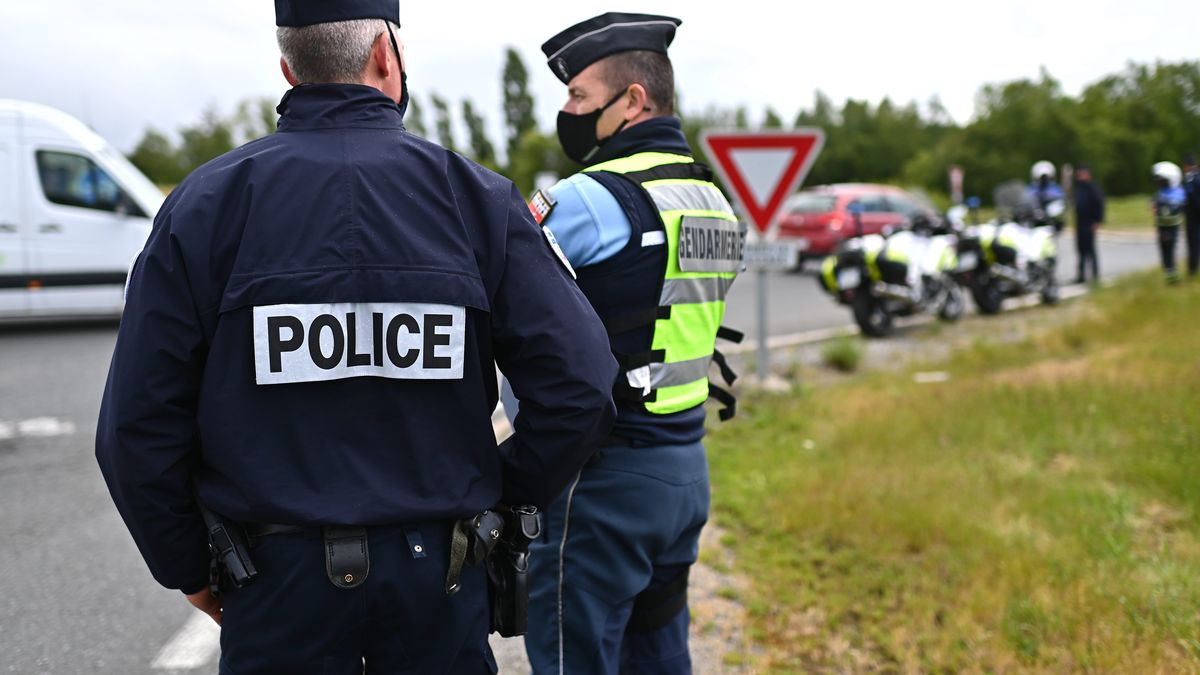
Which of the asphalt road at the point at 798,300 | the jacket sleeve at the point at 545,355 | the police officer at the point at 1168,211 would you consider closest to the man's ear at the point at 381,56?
the jacket sleeve at the point at 545,355

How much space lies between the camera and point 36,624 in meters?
3.73

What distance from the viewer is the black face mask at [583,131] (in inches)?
104

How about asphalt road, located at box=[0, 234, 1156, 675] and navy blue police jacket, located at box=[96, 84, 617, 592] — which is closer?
navy blue police jacket, located at box=[96, 84, 617, 592]

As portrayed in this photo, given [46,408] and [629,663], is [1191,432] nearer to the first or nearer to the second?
[629,663]

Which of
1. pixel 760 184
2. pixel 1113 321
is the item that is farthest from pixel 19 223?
pixel 1113 321

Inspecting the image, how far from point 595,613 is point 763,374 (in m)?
5.48

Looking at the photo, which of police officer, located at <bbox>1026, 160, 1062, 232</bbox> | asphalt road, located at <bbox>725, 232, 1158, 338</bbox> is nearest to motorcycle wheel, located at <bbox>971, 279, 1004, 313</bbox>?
asphalt road, located at <bbox>725, 232, 1158, 338</bbox>

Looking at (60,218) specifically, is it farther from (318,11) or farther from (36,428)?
(318,11)

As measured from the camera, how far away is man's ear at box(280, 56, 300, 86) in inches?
72.5

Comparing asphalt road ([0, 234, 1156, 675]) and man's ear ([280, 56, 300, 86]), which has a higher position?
man's ear ([280, 56, 300, 86])

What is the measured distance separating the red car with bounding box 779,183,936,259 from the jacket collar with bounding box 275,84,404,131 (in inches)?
641

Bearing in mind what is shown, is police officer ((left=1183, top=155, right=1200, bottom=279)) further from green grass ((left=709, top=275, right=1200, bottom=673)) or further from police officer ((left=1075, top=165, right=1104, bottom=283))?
green grass ((left=709, top=275, right=1200, bottom=673))

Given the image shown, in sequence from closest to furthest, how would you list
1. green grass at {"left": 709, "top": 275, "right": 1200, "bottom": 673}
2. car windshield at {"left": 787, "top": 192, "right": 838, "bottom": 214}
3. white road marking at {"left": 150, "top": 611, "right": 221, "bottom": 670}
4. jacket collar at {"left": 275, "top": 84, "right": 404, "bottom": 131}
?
jacket collar at {"left": 275, "top": 84, "right": 404, "bottom": 131} → green grass at {"left": 709, "top": 275, "right": 1200, "bottom": 673} → white road marking at {"left": 150, "top": 611, "right": 221, "bottom": 670} → car windshield at {"left": 787, "top": 192, "right": 838, "bottom": 214}

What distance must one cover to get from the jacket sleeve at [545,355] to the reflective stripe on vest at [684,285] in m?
0.55
